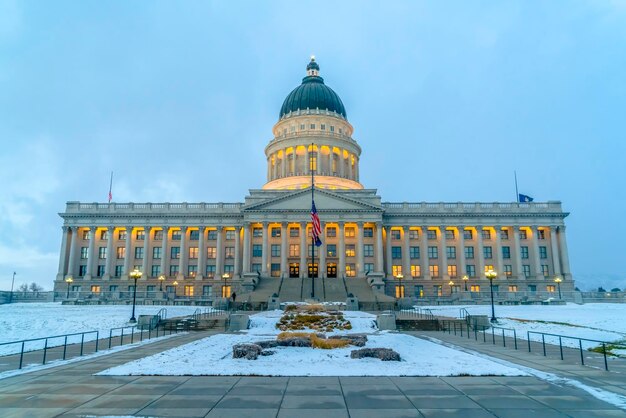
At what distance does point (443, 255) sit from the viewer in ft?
248

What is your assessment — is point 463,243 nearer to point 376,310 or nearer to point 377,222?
point 377,222

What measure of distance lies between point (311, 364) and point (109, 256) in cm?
7190

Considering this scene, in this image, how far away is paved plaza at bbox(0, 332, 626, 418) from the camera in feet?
30.4

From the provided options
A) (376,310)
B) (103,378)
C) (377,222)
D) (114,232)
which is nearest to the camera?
(103,378)

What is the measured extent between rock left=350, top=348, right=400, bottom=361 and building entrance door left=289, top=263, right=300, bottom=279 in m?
56.7

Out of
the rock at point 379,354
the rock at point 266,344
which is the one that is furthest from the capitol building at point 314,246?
the rock at point 379,354

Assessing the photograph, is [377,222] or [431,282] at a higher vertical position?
[377,222]

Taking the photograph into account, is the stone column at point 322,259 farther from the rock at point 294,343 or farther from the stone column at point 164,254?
the rock at point 294,343

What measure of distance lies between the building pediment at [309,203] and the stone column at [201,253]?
10282 mm

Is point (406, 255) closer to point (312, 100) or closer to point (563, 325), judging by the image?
point (312, 100)

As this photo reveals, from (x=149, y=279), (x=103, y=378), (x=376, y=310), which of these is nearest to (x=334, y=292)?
(x=376, y=310)

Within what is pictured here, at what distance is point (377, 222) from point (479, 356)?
183 feet

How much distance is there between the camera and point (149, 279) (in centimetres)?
7656

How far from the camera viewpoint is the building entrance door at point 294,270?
73.3 meters
